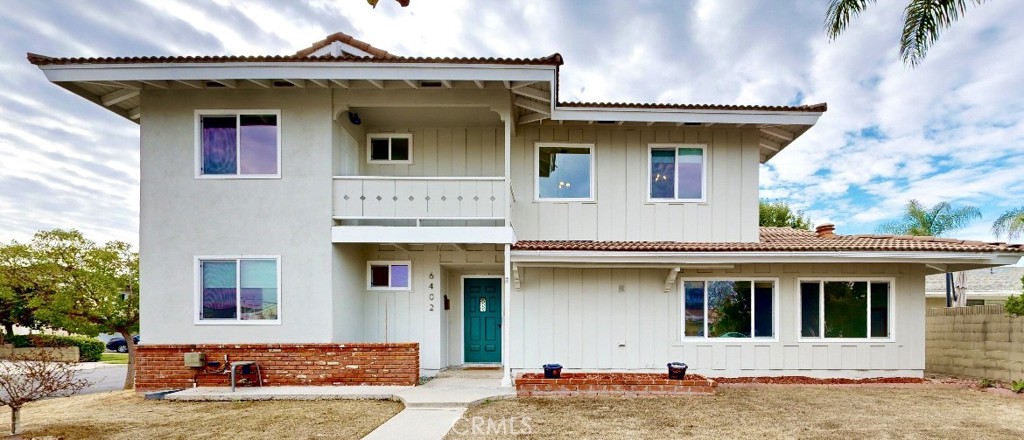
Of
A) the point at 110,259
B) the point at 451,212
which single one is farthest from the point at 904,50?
the point at 110,259

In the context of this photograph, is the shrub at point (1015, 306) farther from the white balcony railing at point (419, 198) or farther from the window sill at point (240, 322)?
the window sill at point (240, 322)

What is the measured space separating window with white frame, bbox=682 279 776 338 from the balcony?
13.0 feet

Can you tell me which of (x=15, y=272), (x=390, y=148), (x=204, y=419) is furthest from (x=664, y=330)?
(x=15, y=272)

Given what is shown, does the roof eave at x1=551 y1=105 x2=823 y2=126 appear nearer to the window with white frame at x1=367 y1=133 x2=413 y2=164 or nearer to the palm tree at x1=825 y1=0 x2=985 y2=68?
the palm tree at x1=825 y1=0 x2=985 y2=68

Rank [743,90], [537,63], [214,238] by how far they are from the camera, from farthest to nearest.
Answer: [743,90] → [214,238] → [537,63]

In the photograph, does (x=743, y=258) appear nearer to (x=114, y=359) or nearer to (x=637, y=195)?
(x=637, y=195)

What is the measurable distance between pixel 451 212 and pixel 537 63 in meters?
3.04

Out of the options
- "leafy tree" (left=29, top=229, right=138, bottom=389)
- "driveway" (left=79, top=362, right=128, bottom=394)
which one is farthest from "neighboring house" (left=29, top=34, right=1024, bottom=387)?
"driveway" (left=79, top=362, right=128, bottom=394)

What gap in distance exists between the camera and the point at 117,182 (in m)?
13.6

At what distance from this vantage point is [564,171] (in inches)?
424

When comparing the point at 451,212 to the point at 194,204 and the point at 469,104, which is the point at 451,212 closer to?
the point at 469,104

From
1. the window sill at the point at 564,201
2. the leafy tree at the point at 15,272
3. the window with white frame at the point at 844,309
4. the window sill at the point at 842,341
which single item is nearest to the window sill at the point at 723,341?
the window sill at the point at 842,341

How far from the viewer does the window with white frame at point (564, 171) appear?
10750 millimetres

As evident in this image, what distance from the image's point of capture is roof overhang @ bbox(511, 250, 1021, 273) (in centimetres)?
931
